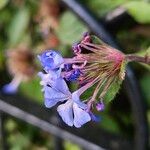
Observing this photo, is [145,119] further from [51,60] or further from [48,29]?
[51,60]

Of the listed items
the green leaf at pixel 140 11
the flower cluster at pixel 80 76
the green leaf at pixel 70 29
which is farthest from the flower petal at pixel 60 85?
the green leaf at pixel 70 29

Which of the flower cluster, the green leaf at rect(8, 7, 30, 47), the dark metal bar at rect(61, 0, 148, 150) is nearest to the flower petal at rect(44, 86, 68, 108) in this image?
the flower cluster

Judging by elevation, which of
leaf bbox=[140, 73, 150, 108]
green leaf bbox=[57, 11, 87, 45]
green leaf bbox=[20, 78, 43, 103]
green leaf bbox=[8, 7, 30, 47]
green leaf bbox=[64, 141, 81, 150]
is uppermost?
green leaf bbox=[57, 11, 87, 45]

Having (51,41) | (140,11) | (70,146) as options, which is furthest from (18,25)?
(140,11)

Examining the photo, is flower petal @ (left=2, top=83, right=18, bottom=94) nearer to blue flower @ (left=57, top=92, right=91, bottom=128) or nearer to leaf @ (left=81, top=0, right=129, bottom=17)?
leaf @ (left=81, top=0, right=129, bottom=17)

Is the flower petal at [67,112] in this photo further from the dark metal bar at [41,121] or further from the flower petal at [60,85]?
the dark metal bar at [41,121]

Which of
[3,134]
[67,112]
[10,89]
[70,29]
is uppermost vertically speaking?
[67,112]

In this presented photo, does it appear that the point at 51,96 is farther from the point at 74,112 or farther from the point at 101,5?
the point at 101,5

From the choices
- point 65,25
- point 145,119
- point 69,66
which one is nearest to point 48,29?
point 65,25
